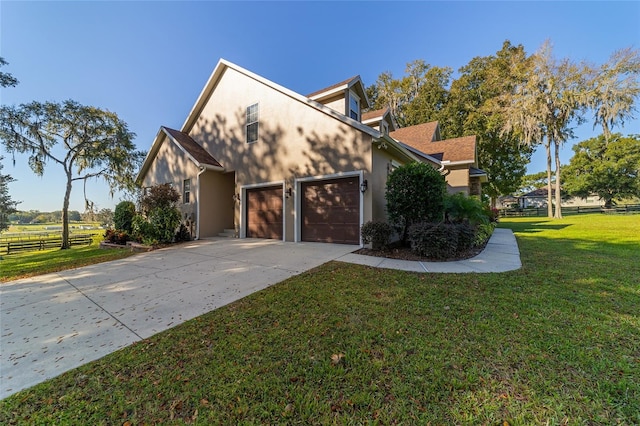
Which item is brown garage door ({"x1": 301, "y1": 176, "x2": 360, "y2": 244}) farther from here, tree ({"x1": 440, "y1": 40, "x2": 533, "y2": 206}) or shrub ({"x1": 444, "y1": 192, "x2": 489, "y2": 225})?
tree ({"x1": 440, "y1": 40, "x2": 533, "y2": 206})

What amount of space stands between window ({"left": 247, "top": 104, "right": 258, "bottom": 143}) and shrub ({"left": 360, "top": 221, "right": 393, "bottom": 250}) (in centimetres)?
671

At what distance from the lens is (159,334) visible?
10.1 ft

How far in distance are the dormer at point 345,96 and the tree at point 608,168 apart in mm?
39096

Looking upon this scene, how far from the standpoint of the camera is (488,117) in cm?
2402

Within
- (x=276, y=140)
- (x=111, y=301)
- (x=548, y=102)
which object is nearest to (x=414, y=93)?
(x=548, y=102)

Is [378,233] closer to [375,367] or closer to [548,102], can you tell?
[375,367]

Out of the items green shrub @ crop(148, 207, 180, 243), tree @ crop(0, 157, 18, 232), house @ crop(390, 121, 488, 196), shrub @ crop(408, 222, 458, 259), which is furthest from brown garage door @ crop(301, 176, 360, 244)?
tree @ crop(0, 157, 18, 232)

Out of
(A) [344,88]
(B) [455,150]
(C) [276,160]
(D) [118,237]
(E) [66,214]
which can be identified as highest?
(A) [344,88]

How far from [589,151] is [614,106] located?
21.7 meters

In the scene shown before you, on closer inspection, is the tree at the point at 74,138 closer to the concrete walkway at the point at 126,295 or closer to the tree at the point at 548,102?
the concrete walkway at the point at 126,295

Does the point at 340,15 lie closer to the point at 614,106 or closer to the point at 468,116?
the point at 468,116

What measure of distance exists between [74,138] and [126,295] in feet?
62.8

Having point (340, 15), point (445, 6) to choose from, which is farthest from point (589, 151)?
Answer: point (340, 15)

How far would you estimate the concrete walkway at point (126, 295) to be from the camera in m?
2.78
